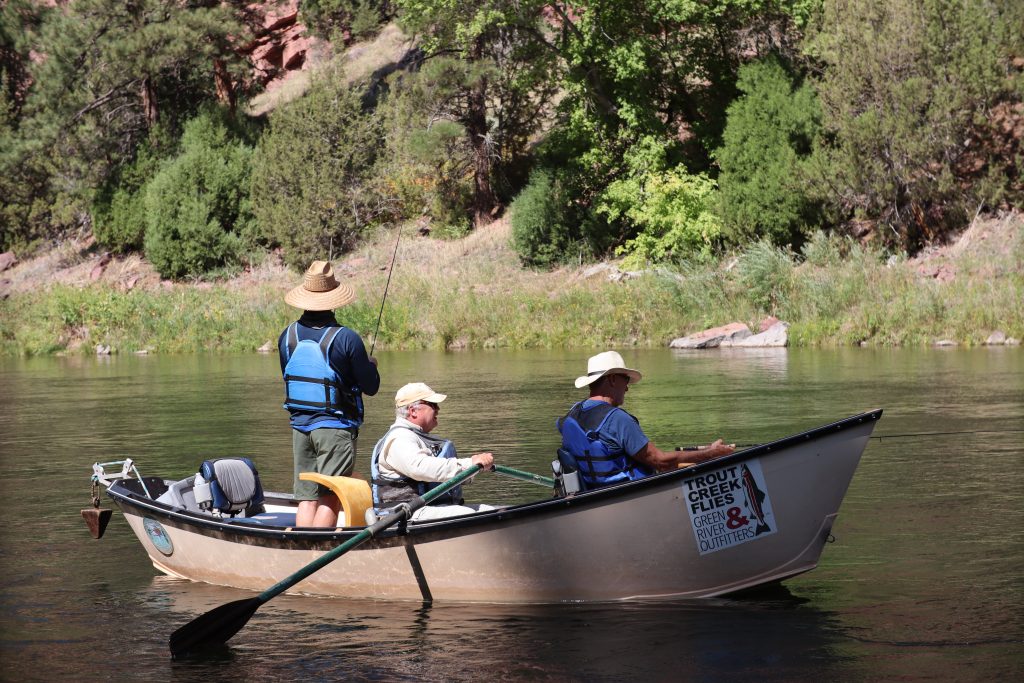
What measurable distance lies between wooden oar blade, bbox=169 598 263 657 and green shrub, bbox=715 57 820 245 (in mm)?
28131

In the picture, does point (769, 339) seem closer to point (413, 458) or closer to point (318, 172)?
point (318, 172)

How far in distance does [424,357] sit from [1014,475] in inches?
765

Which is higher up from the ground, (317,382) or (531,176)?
(531,176)

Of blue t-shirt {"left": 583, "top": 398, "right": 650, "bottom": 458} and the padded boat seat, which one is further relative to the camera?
the padded boat seat

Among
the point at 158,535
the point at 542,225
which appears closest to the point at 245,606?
the point at 158,535

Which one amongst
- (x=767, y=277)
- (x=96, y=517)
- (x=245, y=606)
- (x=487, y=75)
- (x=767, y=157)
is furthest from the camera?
(x=487, y=75)

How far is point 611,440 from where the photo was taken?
797 cm

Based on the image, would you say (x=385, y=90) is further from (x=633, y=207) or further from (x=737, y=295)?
(x=737, y=295)

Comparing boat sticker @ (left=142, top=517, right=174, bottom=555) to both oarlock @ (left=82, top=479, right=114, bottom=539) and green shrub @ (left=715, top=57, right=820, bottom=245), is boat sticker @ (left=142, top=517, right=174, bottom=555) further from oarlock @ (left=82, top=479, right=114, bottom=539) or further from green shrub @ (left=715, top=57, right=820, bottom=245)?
green shrub @ (left=715, top=57, right=820, bottom=245)

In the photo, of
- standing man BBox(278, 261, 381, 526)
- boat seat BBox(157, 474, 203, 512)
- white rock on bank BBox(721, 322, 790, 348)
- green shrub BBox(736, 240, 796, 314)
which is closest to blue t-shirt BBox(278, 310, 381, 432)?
standing man BBox(278, 261, 381, 526)

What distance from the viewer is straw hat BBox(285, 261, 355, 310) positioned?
8508 mm

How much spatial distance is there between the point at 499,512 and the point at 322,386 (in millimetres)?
1449

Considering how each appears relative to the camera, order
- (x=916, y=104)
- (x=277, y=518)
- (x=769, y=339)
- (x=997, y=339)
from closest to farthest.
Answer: (x=277, y=518), (x=997, y=339), (x=769, y=339), (x=916, y=104)

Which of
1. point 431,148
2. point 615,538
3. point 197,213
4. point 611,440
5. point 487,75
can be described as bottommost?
point 615,538
